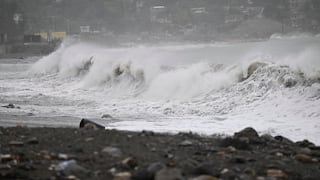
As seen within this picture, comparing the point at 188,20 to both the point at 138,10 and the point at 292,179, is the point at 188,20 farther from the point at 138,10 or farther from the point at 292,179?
the point at 292,179

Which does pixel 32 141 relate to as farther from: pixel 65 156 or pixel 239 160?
pixel 239 160

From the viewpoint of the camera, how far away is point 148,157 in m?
6.83

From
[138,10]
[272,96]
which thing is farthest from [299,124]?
[138,10]

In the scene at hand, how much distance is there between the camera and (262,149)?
308 inches

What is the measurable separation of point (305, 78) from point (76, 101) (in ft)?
25.0

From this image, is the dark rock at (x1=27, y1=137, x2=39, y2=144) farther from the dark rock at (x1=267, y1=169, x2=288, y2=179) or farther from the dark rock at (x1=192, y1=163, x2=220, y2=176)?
the dark rock at (x1=267, y1=169, x2=288, y2=179)

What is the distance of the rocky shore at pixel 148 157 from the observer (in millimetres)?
5914

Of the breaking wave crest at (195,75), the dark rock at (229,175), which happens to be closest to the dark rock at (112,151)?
the dark rock at (229,175)

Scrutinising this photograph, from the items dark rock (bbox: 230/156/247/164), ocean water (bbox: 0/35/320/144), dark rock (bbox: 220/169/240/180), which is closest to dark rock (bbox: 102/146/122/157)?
dark rock (bbox: 230/156/247/164)

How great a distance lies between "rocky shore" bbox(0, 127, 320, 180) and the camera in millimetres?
5914

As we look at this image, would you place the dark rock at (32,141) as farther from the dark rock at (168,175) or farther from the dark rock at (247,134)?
the dark rock at (247,134)

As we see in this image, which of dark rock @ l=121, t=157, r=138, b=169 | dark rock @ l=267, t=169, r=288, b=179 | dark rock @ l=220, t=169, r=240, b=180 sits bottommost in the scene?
dark rock @ l=267, t=169, r=288, b=179

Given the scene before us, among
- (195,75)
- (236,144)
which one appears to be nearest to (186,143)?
(236,144)

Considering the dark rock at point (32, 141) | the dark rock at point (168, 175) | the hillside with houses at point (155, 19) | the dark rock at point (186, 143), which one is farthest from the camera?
the hillside with houses at point (155, 19)
